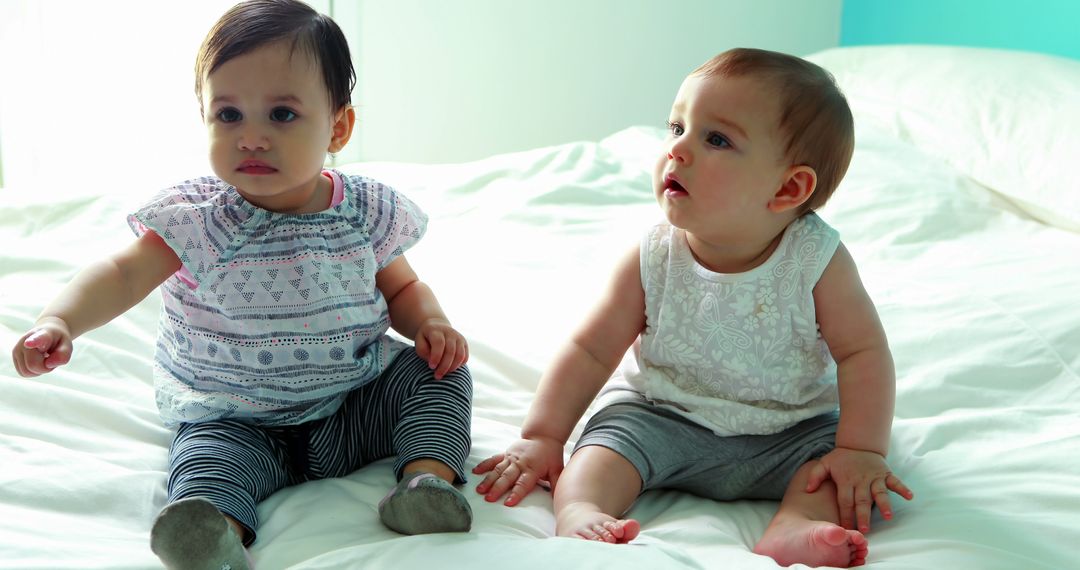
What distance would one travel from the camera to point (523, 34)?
3.09 m

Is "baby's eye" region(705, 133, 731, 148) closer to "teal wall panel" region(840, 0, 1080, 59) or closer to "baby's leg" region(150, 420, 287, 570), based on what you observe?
"baby's leg" region(150, 420, 287, 570)

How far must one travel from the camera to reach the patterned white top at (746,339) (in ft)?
3.48

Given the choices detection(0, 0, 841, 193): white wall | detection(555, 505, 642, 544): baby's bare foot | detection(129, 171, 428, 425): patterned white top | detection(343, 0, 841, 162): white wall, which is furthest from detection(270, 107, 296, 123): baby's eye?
detection(343, 0, 841, 162): white wall

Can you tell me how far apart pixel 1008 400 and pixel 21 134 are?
8.14 ft

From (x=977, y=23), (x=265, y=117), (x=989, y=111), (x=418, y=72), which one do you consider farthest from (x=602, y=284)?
(x=418, y=72)

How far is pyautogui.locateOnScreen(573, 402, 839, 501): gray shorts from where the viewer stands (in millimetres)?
1016

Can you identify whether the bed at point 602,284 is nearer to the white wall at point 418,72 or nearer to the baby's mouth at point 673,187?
the baby's mouth at point 673,187

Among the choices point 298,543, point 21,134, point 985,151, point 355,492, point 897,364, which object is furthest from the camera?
point 21,134

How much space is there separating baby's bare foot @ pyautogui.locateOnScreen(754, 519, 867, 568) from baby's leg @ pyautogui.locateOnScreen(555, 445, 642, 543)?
0.13 meters

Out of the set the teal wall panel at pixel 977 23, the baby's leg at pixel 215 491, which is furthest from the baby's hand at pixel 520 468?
the teal wall panel at pixel 977 23

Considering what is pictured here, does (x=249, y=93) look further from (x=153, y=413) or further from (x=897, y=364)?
(x=897, y=364)

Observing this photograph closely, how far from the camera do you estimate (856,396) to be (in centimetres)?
101

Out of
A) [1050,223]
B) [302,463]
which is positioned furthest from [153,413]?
[1050,223]

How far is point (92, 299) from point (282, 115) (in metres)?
0.25
